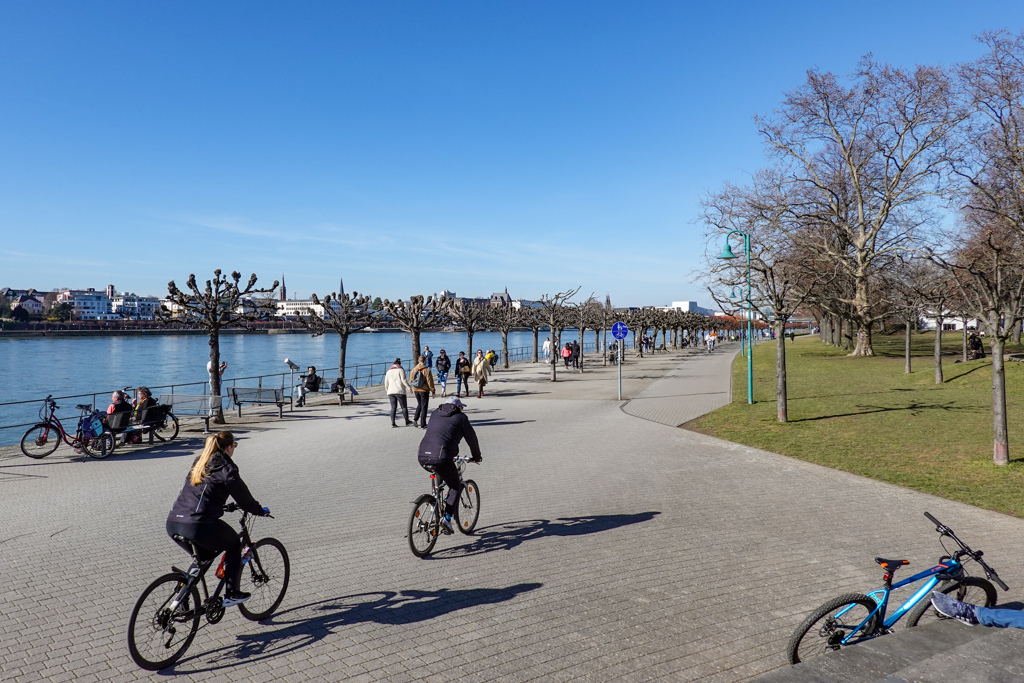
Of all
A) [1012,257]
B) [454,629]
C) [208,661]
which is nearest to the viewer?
[208,661]

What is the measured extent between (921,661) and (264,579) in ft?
14.5

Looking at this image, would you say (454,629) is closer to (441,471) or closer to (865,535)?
(441,471)

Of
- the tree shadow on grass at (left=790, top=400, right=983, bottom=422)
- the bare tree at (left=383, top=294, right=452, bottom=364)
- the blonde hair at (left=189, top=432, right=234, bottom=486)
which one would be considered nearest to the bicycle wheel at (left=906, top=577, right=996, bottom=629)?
the blonde hair at (left=189, top=432, right=234, bottom=486)

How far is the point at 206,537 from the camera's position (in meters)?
4.64

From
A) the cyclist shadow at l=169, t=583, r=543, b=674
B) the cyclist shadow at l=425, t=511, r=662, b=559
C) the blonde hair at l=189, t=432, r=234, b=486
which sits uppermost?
the blonde hair at l=189, t=432, r=234, b=486

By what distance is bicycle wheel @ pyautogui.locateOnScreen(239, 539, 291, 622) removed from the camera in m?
5.14

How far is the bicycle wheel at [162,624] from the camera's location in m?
4.39

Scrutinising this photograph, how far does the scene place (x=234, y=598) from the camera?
491 cm

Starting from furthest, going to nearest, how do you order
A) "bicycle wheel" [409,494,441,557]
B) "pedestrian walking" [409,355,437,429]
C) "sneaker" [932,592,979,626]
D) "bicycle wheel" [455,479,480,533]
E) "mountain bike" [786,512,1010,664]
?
"pedestrian walking" [409,355,437,429] → "bicycle wheel" [455,479,480,533] → "bicycle wheel" [409,494,441,557] → "mountain bike" [786,512,1010,664] → "sneaker" [932,592,979,626]

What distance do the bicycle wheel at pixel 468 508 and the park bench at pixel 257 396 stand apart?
11.5 metres

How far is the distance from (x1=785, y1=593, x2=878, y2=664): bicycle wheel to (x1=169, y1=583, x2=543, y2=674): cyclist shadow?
2.31 meters

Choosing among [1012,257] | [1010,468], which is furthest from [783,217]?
[1010,468]

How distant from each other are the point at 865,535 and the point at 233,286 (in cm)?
1671

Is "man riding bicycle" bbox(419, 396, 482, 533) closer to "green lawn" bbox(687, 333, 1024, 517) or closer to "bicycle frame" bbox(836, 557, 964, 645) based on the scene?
"bicycle frame" bbox(836, 557, 964, 645)
